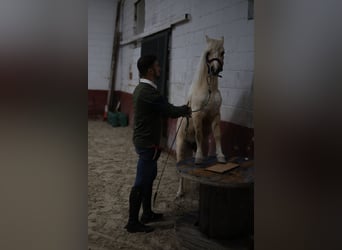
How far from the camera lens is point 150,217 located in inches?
79.5

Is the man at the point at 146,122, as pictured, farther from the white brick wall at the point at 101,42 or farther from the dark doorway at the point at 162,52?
the white brick wall at the point at 101,42

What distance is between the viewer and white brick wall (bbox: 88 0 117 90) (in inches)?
243

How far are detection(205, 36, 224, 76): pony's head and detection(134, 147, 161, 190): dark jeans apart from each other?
0.58m

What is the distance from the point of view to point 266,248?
48cm

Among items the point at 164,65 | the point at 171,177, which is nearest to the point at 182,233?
the point at 171,177

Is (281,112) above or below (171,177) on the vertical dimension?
above

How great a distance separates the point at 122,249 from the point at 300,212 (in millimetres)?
1426

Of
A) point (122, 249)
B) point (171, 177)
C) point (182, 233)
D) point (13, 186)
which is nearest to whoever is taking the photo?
point (13, 186)

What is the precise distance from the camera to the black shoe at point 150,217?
6.57 feet

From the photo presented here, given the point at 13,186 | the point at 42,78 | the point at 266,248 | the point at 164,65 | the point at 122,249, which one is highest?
the point at 164,65

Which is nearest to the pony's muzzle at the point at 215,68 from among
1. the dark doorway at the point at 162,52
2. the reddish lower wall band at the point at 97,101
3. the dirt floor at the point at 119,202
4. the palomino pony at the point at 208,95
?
the palomino pony at the point at 208,95

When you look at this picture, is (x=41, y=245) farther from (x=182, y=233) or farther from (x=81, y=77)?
(x=182, y=233)

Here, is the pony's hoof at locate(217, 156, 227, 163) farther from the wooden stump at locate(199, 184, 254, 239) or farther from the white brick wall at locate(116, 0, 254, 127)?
the white brick wall at locate(116, 0, 254, 127)

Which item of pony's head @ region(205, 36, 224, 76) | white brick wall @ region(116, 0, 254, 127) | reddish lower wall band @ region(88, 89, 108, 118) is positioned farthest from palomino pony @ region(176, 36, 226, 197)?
reddish lower wall band @ region(88, 89, 108, 118)
